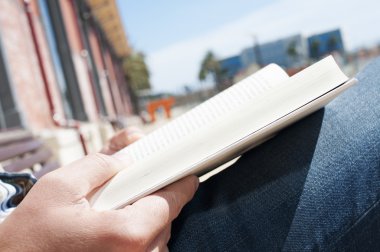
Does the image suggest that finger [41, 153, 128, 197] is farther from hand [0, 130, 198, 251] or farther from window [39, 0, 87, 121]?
window [39, 0, 87, 121]

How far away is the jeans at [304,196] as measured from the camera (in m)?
0.72

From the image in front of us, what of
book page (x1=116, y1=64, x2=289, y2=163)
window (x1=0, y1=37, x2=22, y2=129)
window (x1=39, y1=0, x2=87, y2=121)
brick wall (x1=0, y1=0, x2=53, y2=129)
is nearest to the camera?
book page (x1=116, y1=64, x2=289, y2=163)

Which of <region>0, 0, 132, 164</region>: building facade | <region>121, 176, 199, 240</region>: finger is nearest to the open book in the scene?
<region>121, 176, 199, 240</region>: finger

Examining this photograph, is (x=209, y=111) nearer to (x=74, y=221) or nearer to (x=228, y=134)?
(x=228, y=134)

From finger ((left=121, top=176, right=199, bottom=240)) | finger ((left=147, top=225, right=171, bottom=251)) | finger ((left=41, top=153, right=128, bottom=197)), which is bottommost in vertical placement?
finger ((left=147, top=225, right=171, bottom=251))

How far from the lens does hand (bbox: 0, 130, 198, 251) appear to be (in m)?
0.63

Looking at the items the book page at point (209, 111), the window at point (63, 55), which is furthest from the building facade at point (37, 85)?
the book page at point (209, 111)

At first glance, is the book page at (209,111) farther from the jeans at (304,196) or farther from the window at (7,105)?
the window at (7,105)

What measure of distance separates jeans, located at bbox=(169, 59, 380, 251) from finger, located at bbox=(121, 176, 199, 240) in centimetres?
7

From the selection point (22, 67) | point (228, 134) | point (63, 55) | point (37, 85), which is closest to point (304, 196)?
point (228, 134)

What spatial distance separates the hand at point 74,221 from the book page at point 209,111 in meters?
0.14

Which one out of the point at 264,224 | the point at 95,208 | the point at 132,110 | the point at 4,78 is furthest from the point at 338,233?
the point at 132,110

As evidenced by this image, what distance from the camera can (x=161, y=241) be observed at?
0.72 metres

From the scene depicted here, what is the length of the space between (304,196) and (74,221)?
0.37 meters
